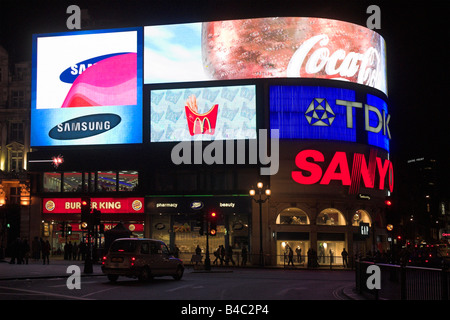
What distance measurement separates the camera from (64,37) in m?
63.4

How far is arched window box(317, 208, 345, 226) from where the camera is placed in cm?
5688

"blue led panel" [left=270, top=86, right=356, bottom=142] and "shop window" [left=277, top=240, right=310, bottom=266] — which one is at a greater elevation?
"blue led panel" [left=270, top=86, right=356, bottom=142]

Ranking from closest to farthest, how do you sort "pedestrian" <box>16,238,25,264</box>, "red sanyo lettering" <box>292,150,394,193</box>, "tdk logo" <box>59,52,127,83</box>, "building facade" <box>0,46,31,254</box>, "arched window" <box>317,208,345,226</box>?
"pedestrian" <box>16,238,25,264</box> < "red sanyo lettering" <box>292,150,394,193</box> < "arched window" <box>317,208,345,226</box> < "tdk logo" <box>59,52,127,83</box> < "building facade" <box>0,46,31,254</box>

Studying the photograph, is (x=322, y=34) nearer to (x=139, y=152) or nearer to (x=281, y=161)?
(x=281, y=161)

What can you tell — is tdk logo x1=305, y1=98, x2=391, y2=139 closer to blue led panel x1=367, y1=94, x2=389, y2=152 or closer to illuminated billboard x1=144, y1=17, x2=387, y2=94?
blue led panel x1=367, y1=94, x2=389, y2=152

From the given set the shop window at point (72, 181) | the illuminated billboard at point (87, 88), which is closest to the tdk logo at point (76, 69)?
the illuminated billboard at point (87, 88)

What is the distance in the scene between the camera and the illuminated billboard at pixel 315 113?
186ft

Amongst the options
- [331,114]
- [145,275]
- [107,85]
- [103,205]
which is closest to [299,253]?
[331,114]

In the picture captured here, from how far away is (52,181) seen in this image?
6075cm

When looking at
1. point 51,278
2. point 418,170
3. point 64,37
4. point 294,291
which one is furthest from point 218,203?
point 418,170

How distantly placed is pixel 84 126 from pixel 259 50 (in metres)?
19.2

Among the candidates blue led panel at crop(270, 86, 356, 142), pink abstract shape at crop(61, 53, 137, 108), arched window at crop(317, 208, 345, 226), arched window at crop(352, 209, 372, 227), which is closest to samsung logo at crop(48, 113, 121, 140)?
pink abstract shape at crop(61, 53, 137, 108)

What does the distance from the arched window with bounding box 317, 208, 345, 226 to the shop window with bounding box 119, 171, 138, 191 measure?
1808 centimetres

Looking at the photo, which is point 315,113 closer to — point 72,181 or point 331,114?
point 331,114
